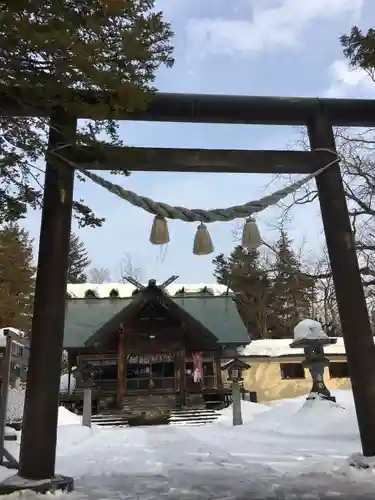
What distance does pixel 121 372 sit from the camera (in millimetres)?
21875

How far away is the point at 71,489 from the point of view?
4.81 meters

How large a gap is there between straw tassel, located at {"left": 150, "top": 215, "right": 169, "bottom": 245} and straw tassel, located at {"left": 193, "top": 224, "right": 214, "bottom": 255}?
43 cm

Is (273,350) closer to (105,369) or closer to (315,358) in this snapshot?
(105,369)

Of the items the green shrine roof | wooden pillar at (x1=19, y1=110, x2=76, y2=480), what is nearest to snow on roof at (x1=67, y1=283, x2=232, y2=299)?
the green shrine roof

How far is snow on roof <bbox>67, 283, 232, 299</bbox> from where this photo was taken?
2898 cm

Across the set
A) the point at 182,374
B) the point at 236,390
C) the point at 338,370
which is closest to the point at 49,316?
the point at 236,390

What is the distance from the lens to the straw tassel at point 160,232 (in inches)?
235

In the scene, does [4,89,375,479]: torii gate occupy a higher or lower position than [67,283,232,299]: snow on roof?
lower

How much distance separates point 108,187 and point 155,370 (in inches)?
730

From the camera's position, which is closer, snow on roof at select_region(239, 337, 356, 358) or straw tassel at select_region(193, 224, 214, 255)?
straw tassel at select_region(193, 224, 214, 255)

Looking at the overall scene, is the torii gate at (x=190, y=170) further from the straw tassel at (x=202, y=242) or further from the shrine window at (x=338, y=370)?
the shrine window at (x=338, y=370)

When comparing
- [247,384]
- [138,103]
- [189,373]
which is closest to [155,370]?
[189,373]

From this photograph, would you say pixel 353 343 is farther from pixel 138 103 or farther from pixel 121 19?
pixel 121 19

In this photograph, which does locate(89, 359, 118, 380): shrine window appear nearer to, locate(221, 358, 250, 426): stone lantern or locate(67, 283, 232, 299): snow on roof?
locate(67, 283, 232, 299): snow on roof
